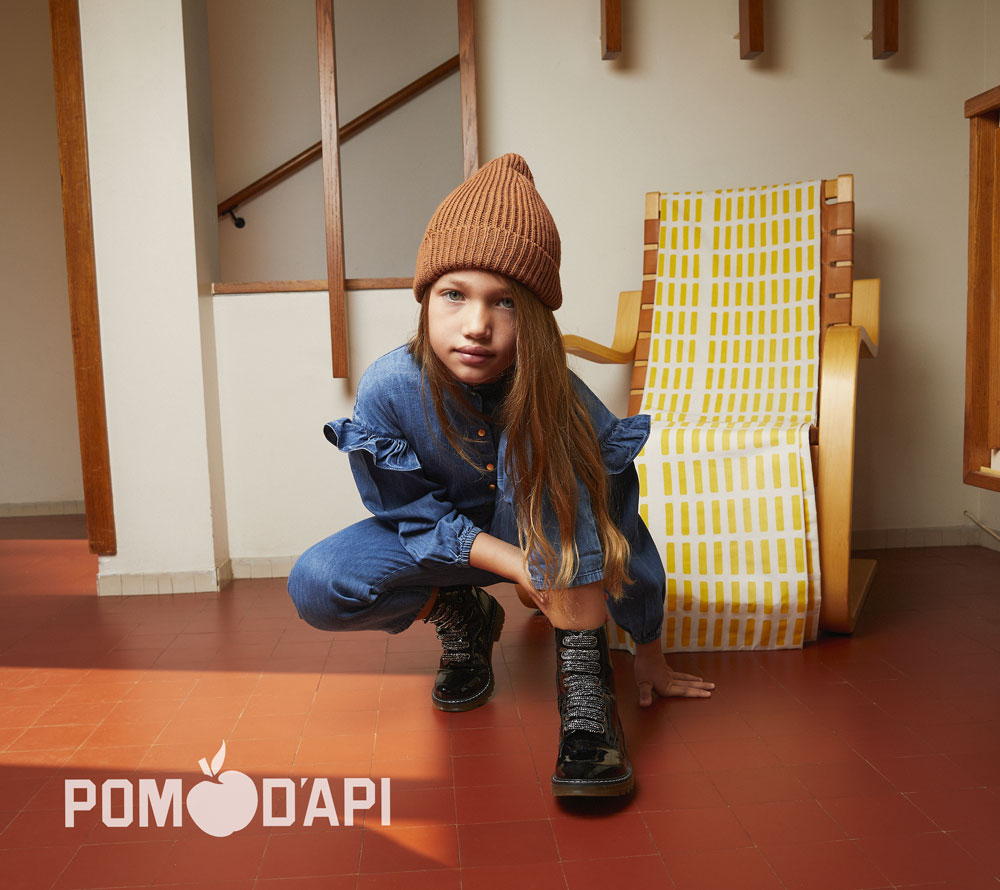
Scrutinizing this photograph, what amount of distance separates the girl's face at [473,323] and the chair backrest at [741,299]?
95 cm

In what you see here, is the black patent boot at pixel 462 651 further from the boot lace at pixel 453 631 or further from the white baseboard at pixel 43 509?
the white baseboard at pixel 43 509

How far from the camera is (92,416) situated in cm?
265

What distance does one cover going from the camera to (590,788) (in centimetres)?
132

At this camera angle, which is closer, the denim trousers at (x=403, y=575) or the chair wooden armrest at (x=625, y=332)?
the denim trousers at (x=403, y=575)

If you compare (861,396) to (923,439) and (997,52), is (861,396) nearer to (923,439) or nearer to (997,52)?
(923,439)

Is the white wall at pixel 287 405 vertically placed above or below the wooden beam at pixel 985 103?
below

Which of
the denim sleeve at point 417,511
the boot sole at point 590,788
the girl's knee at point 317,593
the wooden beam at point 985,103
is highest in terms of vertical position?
the wooden beam at point 985,103

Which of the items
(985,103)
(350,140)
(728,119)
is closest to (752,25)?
(728,119)

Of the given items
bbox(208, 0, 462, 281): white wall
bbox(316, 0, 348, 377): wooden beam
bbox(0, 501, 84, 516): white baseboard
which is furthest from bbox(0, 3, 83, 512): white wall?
bbox(316, 0, 348, 377): wooden beam

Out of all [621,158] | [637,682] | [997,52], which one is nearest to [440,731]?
[637,682]

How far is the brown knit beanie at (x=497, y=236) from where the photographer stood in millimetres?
1354

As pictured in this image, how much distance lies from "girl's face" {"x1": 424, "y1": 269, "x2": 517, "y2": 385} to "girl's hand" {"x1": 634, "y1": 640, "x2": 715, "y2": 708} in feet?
2.20

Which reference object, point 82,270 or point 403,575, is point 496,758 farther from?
point 82,270

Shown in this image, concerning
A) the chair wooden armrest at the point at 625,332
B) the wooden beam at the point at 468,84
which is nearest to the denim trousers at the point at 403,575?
the chair wooden armrest at the point at 625,332
